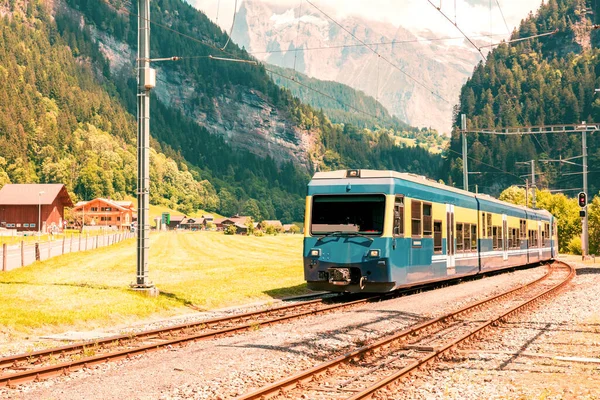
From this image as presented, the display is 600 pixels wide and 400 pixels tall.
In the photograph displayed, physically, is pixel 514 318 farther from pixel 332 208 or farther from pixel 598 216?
pixel 598 216

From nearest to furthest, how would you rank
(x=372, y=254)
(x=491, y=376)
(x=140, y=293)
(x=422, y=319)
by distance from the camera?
(x=491, y=376)
(x=422, y=319)
(x=372, y=254)
(x=140, y=293)

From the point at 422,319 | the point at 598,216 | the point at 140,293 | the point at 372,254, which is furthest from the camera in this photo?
the point at 598,216

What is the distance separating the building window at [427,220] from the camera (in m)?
24.3

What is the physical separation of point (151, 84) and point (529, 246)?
2748 centimetres

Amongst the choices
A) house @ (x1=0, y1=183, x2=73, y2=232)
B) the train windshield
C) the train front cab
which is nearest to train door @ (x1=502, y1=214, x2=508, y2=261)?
the train front cab

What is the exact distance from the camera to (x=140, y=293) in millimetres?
23062

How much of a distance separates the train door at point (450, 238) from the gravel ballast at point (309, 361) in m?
7.15

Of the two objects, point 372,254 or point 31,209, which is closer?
point 372,254

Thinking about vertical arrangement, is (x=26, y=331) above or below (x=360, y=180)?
below

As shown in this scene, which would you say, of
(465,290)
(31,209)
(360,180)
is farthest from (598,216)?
(31,209)

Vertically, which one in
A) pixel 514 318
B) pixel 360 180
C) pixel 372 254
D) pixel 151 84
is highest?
pixel 151 84

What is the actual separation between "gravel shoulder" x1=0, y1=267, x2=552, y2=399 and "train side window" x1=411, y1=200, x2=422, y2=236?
14.6 feet

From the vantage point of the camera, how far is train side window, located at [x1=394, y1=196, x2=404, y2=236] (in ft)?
71.4

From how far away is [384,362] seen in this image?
12438 millimetres
